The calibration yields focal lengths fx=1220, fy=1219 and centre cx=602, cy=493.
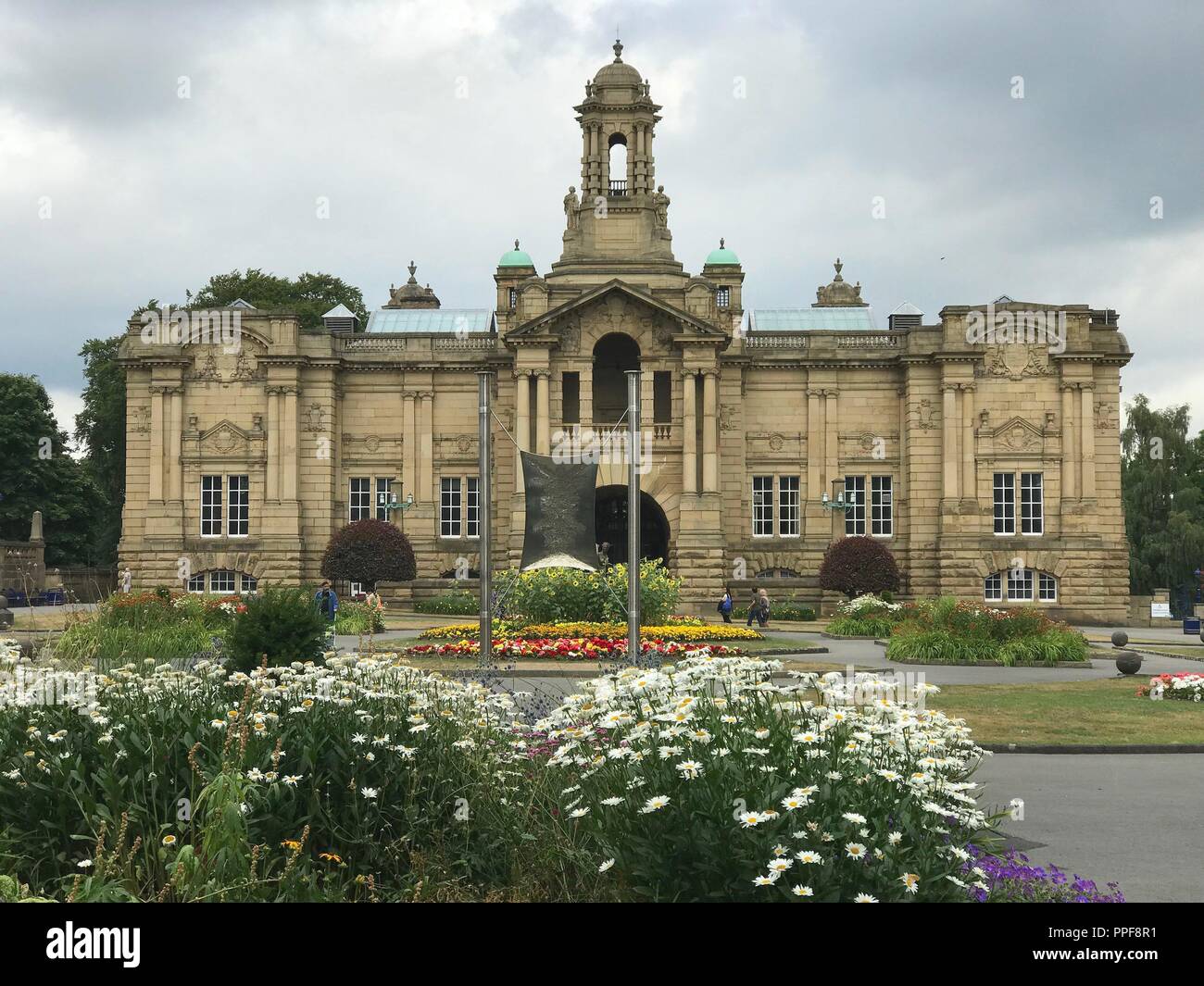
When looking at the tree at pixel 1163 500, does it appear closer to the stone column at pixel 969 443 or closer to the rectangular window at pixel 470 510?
the stone column at pixel 969 443

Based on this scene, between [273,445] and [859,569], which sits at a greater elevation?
[273,445]

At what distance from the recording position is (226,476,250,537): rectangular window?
52000 mm

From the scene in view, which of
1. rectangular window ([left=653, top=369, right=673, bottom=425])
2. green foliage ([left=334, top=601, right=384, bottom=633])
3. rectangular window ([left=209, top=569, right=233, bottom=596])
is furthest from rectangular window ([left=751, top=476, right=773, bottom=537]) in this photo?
rectangular window ([left=209, top=569, right=233, bottom=596])

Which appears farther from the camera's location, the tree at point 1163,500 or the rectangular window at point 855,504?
the tree at point 1163,500

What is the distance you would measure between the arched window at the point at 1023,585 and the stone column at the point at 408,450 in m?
24.5

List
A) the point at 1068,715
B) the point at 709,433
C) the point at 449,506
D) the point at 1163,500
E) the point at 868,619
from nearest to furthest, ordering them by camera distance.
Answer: the point at 1068,715 < the point at 868,619 < the point at 709,433 < the point at 449,506 < the point at 1163,500

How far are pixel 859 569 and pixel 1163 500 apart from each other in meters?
31.8

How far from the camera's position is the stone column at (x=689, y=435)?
4909 centimetres

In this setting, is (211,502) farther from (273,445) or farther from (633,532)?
(633,532)

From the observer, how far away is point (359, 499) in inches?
2089

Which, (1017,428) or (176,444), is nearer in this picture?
(1017,428)

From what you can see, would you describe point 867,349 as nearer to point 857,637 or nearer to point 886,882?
A: point 857,637

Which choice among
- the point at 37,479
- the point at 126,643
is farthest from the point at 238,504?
the point at 126,643
